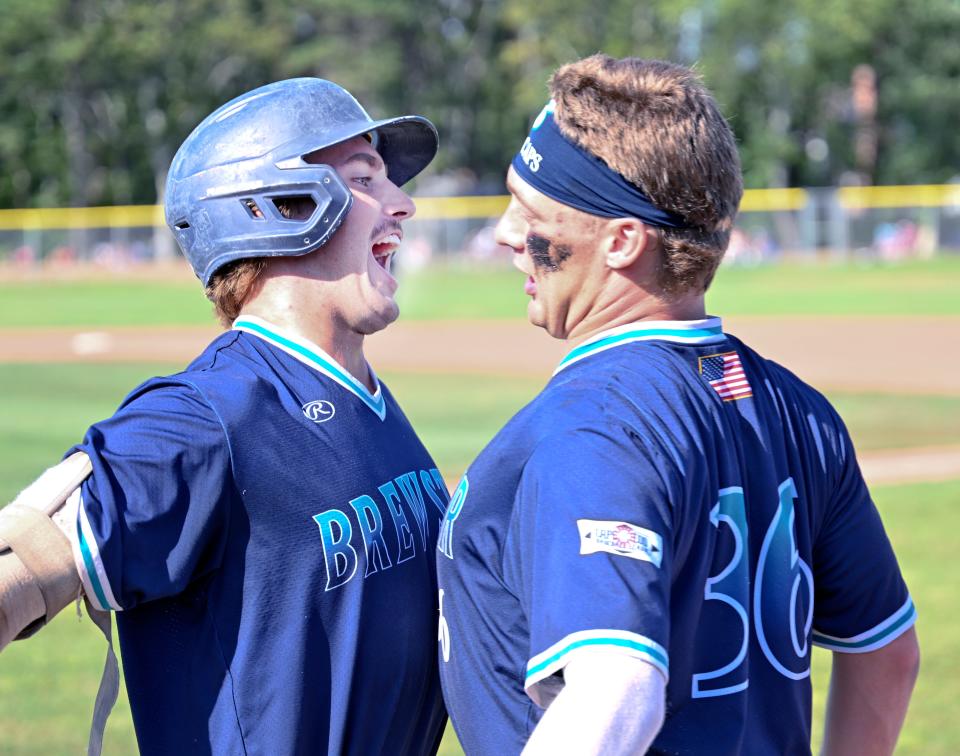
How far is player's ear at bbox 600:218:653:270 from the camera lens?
223 cm

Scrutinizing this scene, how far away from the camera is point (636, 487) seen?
195cm

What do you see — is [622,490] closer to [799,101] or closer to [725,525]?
[725,525]

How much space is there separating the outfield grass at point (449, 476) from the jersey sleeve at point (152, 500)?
3.39 m

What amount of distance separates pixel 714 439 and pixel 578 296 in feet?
1.20

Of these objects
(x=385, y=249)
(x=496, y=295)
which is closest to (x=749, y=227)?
(x=496, y=295)

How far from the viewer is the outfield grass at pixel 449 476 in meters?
5.75

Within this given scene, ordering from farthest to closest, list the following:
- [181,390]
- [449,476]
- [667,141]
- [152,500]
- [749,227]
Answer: [749,227] < [449,476] < [181,390] < [152,500] < [667,141]

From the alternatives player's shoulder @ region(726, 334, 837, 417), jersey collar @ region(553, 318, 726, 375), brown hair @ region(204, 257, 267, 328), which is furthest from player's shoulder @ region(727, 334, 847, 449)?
brown hair @ region(204, 257, 267, 328)

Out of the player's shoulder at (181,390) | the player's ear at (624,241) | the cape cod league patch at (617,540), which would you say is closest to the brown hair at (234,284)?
the player's shoulder at (181,390)

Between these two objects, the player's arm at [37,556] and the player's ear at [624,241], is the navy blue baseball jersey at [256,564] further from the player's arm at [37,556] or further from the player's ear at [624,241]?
the player's ear at [624,241]

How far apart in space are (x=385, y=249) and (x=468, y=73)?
67.2 meters

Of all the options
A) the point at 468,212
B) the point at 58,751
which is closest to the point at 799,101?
the point at 468,212

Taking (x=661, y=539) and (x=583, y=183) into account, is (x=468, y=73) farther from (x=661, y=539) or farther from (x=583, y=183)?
(x=661, y=539)

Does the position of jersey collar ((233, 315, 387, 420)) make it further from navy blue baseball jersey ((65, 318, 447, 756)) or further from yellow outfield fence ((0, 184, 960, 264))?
yellow outfield fence ((0, 184, 960, 264))
